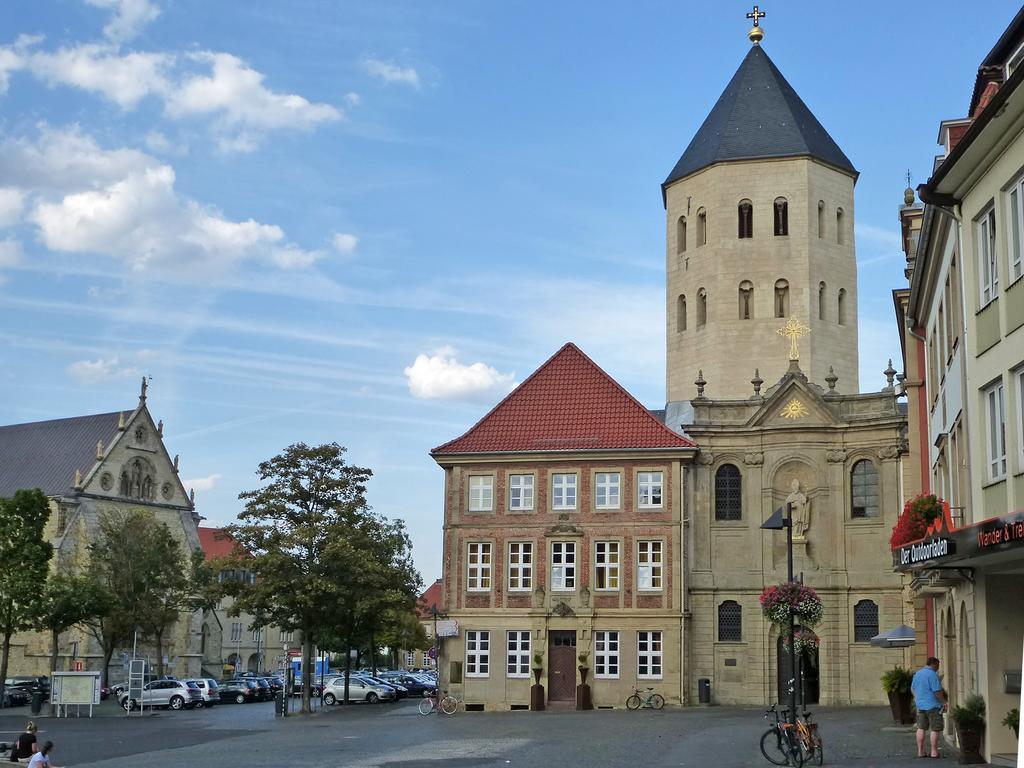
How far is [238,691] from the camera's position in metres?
68.2

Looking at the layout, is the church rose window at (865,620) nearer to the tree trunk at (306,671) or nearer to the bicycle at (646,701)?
the bicycle at (646,701)

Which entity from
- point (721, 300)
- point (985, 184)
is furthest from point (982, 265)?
point (721, 300)

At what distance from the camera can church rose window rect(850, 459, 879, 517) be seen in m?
49.5

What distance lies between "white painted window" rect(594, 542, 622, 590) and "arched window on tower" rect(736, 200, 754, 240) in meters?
19.6

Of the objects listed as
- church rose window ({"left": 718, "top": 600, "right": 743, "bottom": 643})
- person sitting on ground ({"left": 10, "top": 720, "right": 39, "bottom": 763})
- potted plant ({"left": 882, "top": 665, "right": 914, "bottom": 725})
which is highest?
church rose window ({"left": 718, "top": 600, "right": 743, "bottom": 643})

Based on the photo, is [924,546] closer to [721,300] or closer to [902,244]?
[902,244]

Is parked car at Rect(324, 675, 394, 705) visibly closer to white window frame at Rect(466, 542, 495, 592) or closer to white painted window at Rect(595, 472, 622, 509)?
white window frame at Rect(466, 542, 495, 592)

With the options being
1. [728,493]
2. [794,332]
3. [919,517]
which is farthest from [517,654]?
[919,517]

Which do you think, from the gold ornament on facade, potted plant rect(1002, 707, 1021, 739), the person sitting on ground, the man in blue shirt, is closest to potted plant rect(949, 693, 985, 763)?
potted plant rect(1002, 707, 1021, 739)

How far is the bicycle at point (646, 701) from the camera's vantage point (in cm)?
4819

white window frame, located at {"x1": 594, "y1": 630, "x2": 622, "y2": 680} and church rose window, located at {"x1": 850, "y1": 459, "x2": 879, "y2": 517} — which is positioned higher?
church rose window, located at {"x1": 850, "y1": 459, "x2": 879, "y2": 517}

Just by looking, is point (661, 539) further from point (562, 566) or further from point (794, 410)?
point (794, 410)

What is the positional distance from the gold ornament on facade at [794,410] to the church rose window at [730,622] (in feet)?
24.7

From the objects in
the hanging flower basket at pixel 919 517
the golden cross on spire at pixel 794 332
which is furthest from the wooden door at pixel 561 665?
the hanging flower basket at pixel 919 517
